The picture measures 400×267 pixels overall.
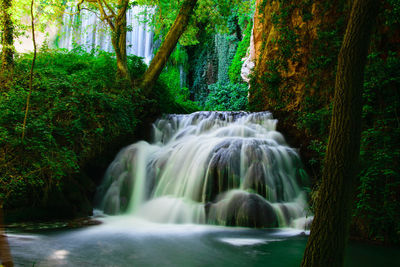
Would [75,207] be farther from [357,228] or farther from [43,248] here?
[357,228]

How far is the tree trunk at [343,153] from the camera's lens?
2494 mm

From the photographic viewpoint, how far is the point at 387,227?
4.76 metres

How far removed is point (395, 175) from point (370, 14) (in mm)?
3182

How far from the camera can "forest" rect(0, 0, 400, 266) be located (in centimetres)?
270

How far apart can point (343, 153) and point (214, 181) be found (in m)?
4.54

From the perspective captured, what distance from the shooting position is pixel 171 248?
15.3 feet

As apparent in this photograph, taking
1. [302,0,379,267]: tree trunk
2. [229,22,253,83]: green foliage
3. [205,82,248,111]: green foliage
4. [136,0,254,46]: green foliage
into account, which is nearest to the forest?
[302,0,379,267]: tree trunk

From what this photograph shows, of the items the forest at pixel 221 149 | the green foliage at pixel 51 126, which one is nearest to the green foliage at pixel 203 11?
the forest at pixel 221 149

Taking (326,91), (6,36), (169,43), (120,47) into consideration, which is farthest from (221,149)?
(6,36)

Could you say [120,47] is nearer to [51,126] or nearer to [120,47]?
[120,47]

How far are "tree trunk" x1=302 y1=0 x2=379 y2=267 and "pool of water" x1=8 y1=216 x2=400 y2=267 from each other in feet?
5.89

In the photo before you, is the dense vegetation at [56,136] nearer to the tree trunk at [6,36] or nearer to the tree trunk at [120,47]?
the tree trunk at [6,36]

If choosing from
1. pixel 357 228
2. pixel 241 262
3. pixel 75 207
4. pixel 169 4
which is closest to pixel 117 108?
pixel 75 207

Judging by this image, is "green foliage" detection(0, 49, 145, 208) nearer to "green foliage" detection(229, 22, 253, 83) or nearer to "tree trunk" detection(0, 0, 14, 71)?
"tree trunk" detection(0, 0, 14, 71)
